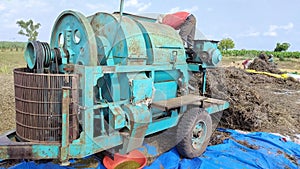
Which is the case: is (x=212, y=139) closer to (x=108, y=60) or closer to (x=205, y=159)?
(x=205, y=159)

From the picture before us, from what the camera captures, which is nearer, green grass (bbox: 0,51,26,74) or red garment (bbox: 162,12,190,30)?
red garment (bbox: 162,12,190,30)

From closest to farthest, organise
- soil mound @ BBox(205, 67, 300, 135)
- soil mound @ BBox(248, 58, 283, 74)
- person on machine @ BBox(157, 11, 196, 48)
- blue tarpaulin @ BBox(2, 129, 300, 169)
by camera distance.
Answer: blue tarpaulin @ BBox(2, 129, 300, 169)
person on machine @ BBox(157, 11, 196, 48)
soil mound @ BBox(205, 67, 300, 135)
soil mound @ BBox(248, 58, 283, 74)

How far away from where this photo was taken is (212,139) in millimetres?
4648

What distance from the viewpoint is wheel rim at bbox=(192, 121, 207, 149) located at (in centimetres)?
397

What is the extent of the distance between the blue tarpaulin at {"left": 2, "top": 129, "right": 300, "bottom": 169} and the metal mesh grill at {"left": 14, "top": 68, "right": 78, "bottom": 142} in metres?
0.92

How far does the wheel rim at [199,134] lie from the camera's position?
3.97 m

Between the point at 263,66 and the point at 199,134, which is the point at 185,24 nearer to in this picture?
the point at 199,134

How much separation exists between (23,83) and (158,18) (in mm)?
2354

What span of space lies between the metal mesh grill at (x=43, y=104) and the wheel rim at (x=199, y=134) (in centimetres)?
198

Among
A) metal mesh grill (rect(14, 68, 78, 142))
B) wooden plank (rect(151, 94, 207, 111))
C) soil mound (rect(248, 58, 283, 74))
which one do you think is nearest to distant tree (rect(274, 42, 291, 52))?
soil mound (rect(248, 58, 283, 74))

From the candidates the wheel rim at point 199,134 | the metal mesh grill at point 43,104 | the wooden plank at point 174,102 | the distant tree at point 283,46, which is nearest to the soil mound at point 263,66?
the wheel rim at point 199,134

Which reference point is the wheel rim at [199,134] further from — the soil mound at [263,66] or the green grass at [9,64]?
the soil mound at [263,66]

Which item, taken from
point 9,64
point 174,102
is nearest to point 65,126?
point 174,102

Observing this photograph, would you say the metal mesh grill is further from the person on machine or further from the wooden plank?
the person on machine
